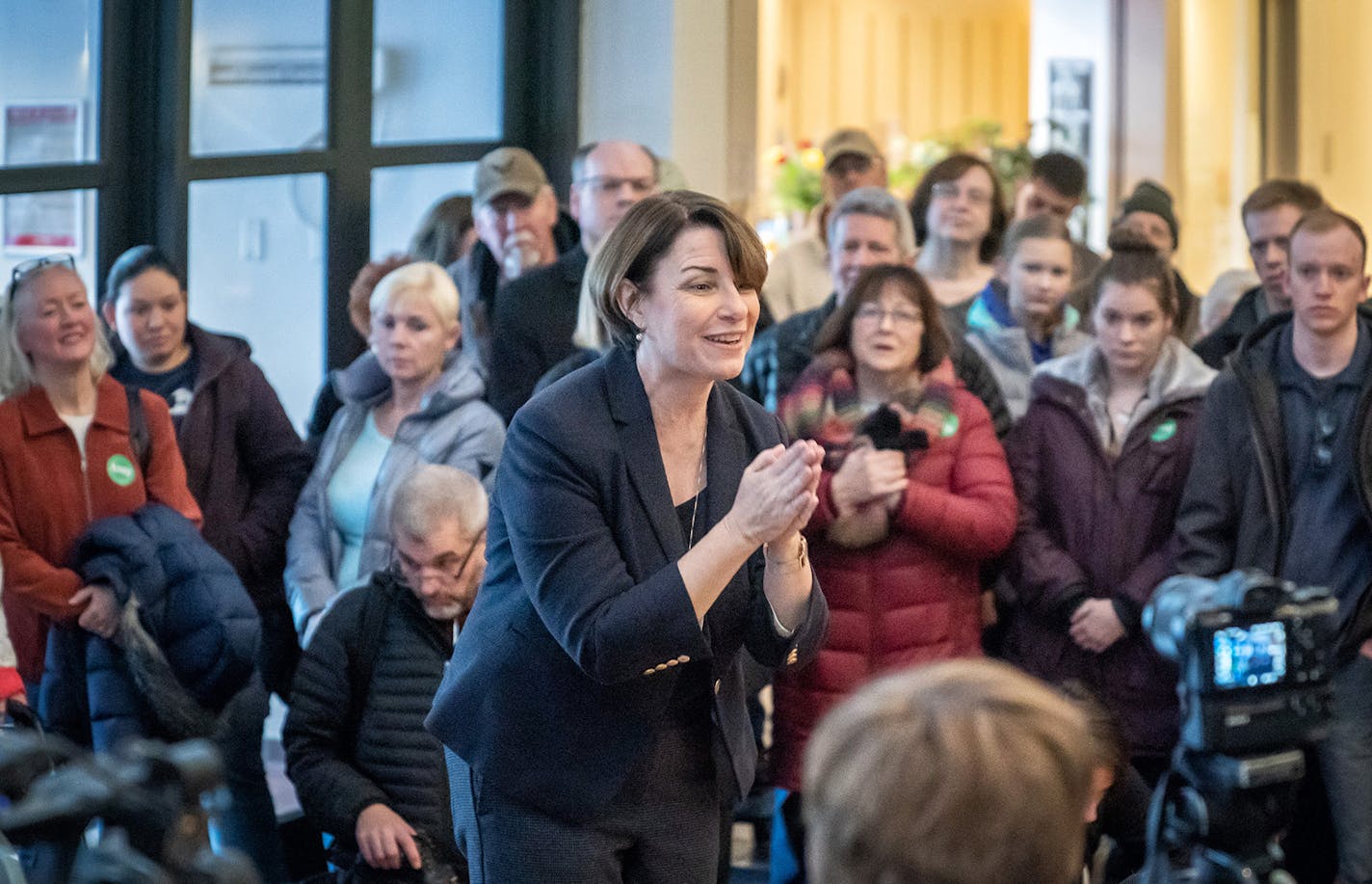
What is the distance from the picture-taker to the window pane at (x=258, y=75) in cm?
501

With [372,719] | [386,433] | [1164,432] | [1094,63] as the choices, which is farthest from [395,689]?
[1094,63]

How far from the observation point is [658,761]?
7.93ft

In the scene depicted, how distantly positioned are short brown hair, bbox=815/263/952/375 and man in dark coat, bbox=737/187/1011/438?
0.54 feet

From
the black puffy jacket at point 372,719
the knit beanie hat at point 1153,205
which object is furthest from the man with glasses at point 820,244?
the black puffy jacket at point 372,719

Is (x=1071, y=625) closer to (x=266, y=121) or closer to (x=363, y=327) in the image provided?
(x=363, y=327)

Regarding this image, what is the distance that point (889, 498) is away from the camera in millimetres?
3914

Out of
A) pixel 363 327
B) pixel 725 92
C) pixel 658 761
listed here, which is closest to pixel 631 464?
pixel 658 761

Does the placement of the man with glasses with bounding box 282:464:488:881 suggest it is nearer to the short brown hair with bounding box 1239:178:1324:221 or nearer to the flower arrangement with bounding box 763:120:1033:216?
the short brown hair with bounding box 1239:178:1324:221

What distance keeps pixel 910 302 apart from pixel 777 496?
1924 millimetres

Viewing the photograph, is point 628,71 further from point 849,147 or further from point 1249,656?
point 1249,656

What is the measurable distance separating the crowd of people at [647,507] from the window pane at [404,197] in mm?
491

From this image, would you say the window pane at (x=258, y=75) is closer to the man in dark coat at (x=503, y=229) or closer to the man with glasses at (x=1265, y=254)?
the man in dark coat at (x=503, y=229)

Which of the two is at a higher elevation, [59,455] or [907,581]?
[59,455]

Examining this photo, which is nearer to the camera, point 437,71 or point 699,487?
point 699,487
